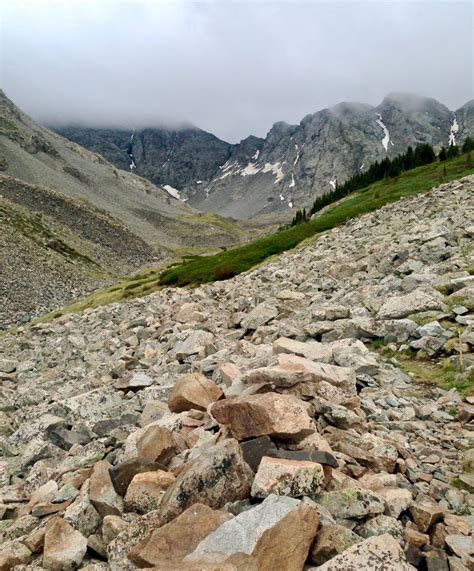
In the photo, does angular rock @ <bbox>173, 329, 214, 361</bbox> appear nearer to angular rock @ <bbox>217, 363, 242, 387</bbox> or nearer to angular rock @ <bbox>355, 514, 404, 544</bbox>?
angular rock @ <bbox>217, 363, 242, 387</bbox>

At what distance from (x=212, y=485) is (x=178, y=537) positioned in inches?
27.4

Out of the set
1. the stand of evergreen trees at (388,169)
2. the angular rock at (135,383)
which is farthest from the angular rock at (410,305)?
the stand of evergreen trees at (388,169)

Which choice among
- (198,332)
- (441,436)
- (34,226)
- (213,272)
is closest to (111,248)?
(34,226)

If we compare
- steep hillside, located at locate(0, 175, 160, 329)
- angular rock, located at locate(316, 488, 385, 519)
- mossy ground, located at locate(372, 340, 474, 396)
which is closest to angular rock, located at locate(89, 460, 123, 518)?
angular rock, located at locate(316, 488, 385, 519)

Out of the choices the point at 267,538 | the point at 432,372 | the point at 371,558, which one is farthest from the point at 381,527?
the point at 432,372

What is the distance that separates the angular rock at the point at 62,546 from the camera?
5.14 meters

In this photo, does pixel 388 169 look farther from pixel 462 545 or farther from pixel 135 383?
pixel 462 545

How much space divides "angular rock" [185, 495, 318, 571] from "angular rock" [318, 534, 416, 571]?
0.31 meters

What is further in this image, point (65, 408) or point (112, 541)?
point (65, 408)

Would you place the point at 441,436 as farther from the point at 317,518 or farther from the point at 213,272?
the point at 213,272

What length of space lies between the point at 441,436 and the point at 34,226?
85205 mm

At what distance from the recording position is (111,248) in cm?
10544

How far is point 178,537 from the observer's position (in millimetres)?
4656

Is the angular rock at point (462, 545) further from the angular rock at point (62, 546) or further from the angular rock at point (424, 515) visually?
the angular rock at point (62, 546)
